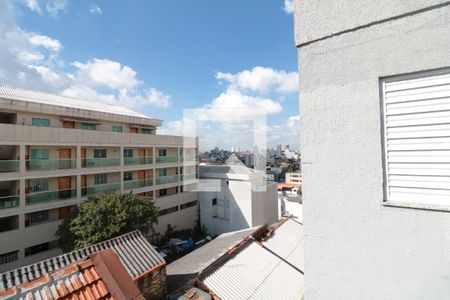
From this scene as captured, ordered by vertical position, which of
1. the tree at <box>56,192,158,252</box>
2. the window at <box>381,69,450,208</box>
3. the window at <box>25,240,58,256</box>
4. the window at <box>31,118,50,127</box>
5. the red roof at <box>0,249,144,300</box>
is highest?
the window at <box>31,118,50,127</box>

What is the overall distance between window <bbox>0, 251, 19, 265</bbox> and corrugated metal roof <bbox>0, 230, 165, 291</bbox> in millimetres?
8422

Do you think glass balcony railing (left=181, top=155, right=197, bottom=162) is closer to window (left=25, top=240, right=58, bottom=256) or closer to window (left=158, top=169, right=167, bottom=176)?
Answer: window (left=158, top=169, right=167, bottom=176)

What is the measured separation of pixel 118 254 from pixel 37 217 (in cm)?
907

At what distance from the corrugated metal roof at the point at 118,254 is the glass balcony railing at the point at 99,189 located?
8.56m

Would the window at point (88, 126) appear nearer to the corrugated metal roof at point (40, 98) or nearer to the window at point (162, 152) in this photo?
the corrugated metal roof at point (40, 98)

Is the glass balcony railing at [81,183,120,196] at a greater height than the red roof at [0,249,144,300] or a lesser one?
lesser

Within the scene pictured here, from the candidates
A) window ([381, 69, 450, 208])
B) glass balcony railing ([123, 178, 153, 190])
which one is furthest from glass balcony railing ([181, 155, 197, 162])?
window ([381, 69, 450, 208])

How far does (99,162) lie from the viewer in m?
15.0

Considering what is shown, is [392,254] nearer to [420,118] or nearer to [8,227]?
[420,118]

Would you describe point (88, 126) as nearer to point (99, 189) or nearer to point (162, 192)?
point (99, 189)

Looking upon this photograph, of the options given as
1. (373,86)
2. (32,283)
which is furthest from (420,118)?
(32,283)

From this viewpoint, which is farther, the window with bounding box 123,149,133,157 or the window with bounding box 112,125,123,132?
the window with bounding box 112,125,123,132

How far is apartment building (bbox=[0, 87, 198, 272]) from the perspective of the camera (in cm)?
1149

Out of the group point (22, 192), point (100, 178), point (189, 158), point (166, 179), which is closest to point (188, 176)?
point (189, 158)
